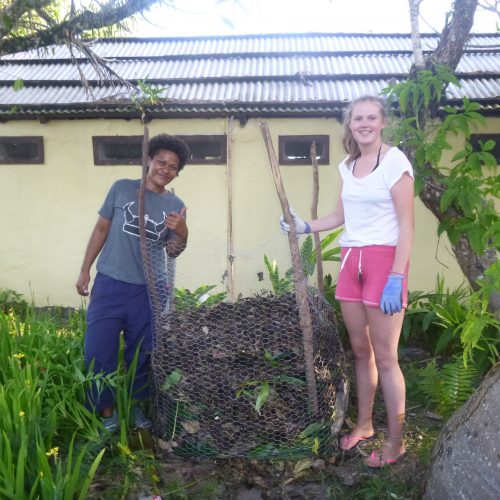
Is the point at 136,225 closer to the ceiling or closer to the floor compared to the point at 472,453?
closer to the ceiling

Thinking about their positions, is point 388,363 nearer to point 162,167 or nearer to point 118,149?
point 162,167

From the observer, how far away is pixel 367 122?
253 centimetres

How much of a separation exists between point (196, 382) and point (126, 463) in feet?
1.80

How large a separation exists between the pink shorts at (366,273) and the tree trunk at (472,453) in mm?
541

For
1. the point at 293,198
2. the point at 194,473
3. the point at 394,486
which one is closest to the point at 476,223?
the point at 394,486

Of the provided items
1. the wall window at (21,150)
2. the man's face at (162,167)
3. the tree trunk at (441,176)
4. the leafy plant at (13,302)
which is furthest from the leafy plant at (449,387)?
the wall window at (21,150)

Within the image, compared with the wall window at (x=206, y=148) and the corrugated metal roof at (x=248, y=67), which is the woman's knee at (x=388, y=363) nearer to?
the wall window at (x=206, y=148)

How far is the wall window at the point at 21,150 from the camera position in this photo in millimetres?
6344

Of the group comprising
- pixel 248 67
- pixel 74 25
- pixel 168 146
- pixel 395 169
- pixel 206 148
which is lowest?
pixel 395 169

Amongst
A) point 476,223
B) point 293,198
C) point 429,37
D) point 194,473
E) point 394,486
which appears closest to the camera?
point 394,486

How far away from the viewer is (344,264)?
2.71 m

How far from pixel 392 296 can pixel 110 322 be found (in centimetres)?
155

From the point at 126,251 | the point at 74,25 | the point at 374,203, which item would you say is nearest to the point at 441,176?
the point at 374,203

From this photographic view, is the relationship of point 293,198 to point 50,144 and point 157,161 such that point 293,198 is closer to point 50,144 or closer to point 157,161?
point 50,144
